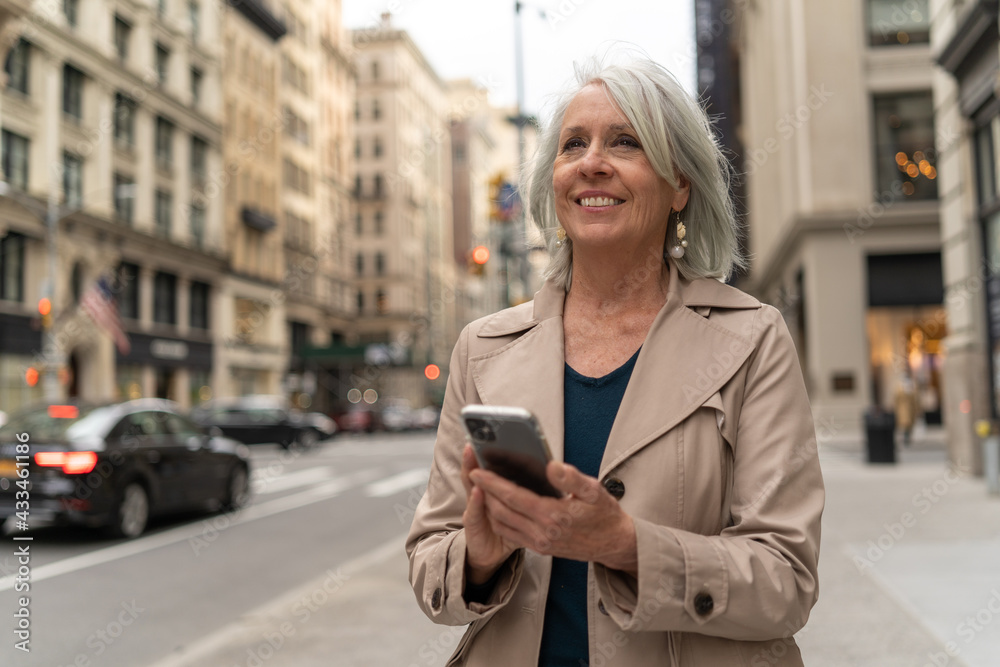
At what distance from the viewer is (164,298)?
1721 inches

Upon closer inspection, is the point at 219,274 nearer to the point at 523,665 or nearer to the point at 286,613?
the point at 286,613

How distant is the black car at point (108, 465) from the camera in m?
10.7

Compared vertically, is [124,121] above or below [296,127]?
below

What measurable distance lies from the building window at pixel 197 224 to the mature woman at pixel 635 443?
4609cm

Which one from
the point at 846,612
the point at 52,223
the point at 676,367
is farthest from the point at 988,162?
the point at 52,223

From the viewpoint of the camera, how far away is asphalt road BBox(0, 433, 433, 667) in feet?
22.0

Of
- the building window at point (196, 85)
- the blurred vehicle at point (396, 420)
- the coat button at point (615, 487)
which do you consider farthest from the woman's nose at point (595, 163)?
the blurred vehicle at point (396, 420)

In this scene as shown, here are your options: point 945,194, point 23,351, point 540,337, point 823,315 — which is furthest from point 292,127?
point 540,337

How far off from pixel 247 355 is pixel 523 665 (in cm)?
5103

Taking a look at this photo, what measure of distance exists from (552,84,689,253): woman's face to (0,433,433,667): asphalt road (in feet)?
17.7

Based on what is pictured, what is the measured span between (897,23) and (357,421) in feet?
103

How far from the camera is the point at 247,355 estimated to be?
51.1 meters

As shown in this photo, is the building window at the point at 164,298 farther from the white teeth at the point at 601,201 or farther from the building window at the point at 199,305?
the white teeth at the point at 601,201

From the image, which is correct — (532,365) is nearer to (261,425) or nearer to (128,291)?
(261,425)
